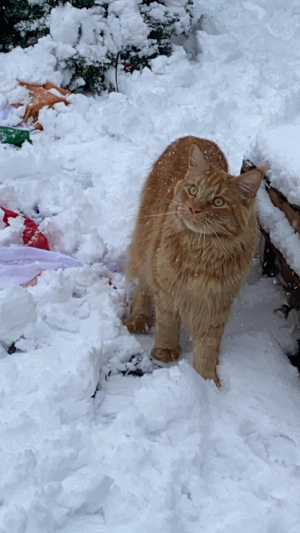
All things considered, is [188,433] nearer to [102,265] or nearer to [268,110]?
[102,265]

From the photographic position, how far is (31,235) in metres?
3.47

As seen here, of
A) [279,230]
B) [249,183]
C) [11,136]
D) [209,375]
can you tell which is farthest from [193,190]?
[11,136]

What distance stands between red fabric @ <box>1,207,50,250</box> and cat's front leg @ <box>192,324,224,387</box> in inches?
52.1

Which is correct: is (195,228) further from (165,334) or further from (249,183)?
(165,334)

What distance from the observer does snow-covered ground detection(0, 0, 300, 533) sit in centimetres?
182

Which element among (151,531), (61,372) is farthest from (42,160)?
(151,531)

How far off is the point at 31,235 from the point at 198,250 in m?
1.47

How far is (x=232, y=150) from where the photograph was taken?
4.75 meters

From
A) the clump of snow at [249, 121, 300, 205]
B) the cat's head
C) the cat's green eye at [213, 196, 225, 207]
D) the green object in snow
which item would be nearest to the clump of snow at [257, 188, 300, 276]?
the clump of snow at [249, 121, 300, 205]

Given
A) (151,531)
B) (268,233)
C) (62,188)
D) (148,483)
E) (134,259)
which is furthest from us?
(62,188)

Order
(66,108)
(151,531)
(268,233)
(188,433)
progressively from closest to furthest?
(151,531), (188,433), (268,233), (66,108)

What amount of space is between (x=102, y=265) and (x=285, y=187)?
1.22 m

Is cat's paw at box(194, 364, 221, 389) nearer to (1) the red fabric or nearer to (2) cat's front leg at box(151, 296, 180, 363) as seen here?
(2) cat's front leg at box(151, 296, 180, 363)

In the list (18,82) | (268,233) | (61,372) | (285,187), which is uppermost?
(285,187)
